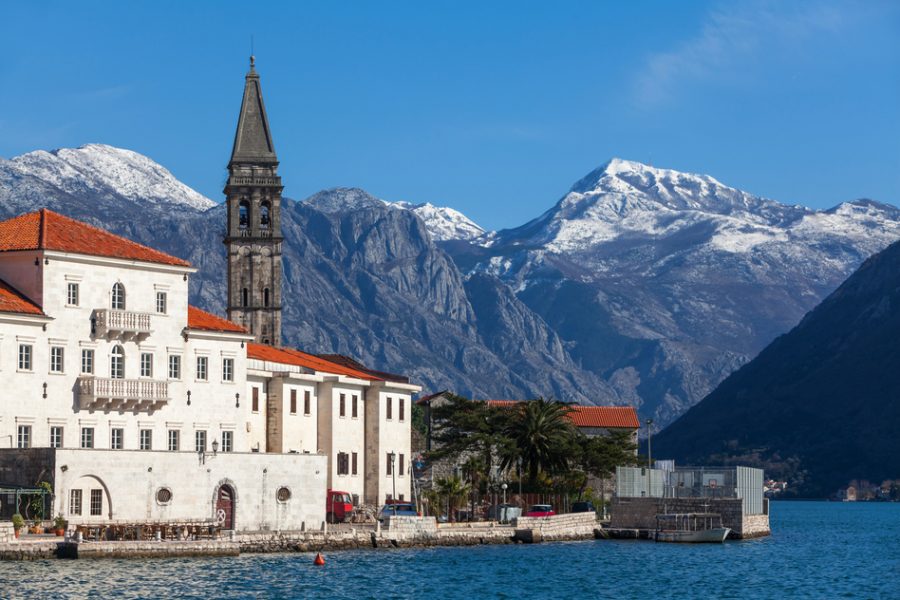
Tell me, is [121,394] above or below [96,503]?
above

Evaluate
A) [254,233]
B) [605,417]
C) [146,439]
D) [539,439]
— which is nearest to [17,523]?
[146,439]

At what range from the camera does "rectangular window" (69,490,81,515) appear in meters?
83.4

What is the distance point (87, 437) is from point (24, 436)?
3.88 meters

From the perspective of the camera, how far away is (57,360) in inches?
3556

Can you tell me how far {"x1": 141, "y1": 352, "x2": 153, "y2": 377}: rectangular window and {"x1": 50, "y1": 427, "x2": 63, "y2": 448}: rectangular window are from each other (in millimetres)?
6047

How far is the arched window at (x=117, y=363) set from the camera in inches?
3647

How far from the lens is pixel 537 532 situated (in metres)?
110

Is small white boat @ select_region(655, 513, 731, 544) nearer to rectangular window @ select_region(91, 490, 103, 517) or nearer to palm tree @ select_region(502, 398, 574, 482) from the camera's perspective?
palm tree @ select_region(502, 398, 574, 482)

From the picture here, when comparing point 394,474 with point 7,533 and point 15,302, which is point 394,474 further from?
point 7,533

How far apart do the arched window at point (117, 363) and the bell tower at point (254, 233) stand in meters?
57.3

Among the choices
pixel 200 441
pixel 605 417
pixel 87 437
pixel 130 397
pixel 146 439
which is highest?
pixel 130 397

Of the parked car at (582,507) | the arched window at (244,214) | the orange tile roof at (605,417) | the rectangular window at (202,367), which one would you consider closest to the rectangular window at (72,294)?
the rectangular window at (202,367)

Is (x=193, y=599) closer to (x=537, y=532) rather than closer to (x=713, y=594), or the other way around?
(x=713, y=594)

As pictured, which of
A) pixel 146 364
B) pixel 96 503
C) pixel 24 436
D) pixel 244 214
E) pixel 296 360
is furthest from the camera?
pixel 244 214
